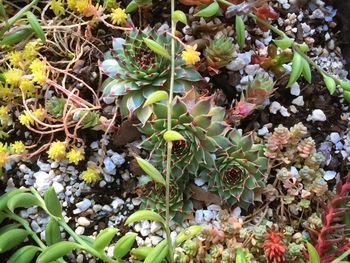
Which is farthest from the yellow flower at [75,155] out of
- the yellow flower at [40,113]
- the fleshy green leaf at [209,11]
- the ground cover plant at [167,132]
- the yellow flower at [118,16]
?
the fleshy green leaf at [209,11]

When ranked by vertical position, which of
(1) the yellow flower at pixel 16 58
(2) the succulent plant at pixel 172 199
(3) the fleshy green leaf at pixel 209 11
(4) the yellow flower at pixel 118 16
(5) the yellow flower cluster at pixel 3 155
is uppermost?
(3) the fleshy green leaf at pixel 209 11

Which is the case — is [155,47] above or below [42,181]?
A: above

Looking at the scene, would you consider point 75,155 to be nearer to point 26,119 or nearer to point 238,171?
point 26,119

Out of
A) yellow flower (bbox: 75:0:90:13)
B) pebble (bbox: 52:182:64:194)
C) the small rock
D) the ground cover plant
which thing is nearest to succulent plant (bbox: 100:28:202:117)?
the ground cover plant

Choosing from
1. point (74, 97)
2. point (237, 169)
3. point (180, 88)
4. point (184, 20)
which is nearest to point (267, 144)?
point (237, 169)

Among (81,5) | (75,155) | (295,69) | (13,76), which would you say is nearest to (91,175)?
(75,155)

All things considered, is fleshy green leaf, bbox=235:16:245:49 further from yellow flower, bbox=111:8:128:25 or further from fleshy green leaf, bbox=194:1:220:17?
yellow flower, bbox=111:8:128:25

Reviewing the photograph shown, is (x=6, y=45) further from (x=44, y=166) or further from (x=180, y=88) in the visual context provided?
(x=180, y=88)

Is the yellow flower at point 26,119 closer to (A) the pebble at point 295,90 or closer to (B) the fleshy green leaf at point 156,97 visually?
(B) the fleshy green leaf at point 156,97
